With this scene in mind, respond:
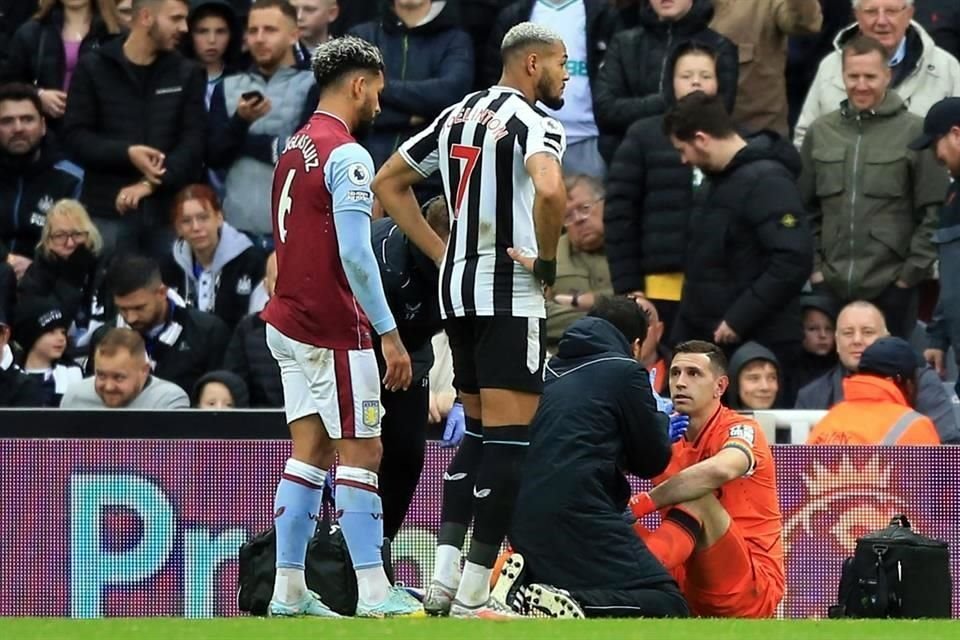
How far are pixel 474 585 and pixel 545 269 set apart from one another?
1.21 meters

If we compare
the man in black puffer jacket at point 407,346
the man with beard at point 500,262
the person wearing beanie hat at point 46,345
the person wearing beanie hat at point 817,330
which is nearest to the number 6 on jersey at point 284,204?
the man with beard at point 500,262

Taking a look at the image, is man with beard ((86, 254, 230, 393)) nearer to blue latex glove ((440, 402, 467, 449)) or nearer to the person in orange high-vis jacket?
blue latex glove ((440, 402, 467, 449))

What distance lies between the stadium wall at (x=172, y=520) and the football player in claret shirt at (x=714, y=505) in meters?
0.68

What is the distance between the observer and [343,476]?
26.6 feet

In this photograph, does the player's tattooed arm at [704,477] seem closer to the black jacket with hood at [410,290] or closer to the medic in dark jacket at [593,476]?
the medic in dark jacket at [593,476]

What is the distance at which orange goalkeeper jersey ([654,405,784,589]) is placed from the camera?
9.27m

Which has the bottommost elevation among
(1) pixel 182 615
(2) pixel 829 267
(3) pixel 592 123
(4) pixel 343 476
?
(1) pixel 182 615

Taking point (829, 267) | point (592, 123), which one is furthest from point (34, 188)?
point (829, 267)

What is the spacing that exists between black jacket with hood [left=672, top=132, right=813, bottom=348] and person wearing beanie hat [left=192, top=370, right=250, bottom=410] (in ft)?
7.68

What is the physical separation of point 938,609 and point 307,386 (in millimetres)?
2928

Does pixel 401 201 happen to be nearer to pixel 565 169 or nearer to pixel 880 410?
pixel 880 410

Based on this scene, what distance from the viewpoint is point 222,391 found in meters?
11.7

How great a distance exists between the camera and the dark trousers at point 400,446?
30.2 feet

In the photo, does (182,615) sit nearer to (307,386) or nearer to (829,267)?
(307,386)
